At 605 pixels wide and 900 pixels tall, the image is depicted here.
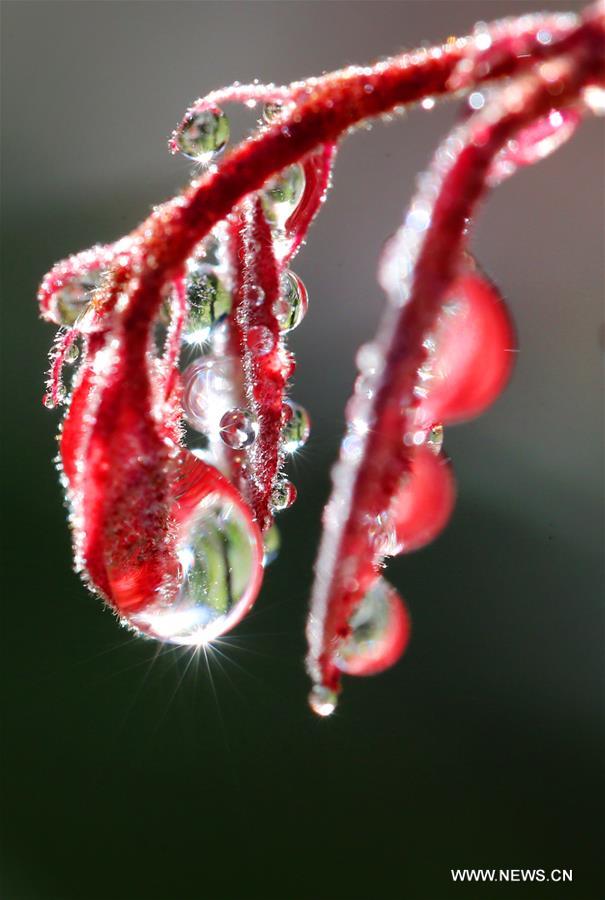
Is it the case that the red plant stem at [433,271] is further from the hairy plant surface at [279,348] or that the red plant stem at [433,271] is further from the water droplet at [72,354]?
the water droplet at [72,354]

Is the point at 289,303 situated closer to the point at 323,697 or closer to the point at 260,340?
the point at 260,340

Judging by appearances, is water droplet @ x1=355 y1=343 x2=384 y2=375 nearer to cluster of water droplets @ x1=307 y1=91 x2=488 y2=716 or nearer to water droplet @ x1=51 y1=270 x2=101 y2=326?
cluster of water droplets @ x1=307 y1=91 x2=488 y2=716

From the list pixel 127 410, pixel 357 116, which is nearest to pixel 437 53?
pixel 357 116

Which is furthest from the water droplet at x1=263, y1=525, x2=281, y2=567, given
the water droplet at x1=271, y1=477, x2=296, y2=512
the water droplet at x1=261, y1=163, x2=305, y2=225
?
the water droplet at x1=261, y1=163, x2=305, y2=225

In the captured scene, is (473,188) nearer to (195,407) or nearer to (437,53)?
(437,53)

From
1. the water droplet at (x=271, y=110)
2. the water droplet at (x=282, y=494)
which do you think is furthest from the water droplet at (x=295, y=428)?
the water droplet at (x=271, y=110)

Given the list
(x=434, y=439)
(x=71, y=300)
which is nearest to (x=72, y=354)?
(x=71, y=300)

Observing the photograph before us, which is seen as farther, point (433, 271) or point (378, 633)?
point (378, 633)
